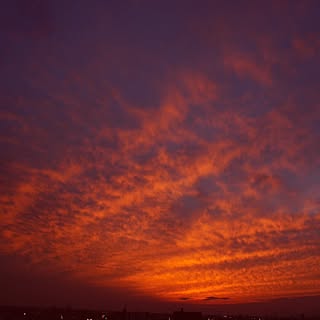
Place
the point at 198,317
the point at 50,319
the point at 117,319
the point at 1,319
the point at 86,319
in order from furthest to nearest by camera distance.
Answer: the point at 117,319, the point at 86,319, the point at 50,319, the point at 1,319, the point at 198,317

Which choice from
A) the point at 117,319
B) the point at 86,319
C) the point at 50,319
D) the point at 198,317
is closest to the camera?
the point at 198,317

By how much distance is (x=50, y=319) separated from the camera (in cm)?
12131

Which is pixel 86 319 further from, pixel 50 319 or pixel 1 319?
pixel 1 319

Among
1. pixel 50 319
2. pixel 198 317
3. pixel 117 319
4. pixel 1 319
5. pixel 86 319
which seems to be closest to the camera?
pixel 198 317

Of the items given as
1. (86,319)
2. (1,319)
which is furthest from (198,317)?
(86,319)

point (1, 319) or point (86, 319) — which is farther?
point (86, 319)

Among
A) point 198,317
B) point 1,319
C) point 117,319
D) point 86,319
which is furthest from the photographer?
point 117,319

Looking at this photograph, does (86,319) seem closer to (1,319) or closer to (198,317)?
(1,319)

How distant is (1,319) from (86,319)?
3245 cm

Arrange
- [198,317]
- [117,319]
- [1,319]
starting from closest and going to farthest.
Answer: [198,317] < [1,319] < [117,319]

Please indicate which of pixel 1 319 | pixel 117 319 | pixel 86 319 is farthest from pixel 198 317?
pixel 117 319

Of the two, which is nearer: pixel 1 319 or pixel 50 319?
pixel 1 319

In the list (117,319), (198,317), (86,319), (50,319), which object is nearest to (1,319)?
(50,319)

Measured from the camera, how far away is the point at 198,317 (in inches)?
2586
